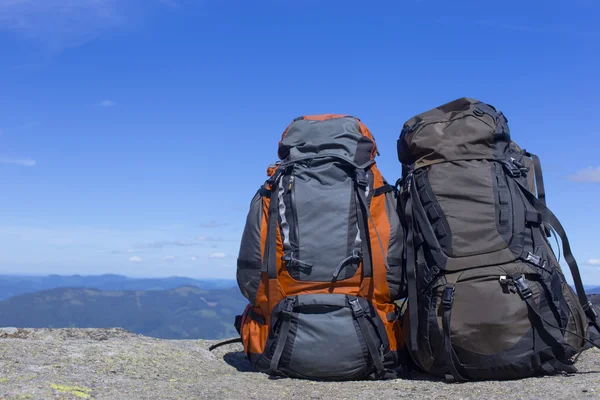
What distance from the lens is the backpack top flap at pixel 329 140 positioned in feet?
20.2

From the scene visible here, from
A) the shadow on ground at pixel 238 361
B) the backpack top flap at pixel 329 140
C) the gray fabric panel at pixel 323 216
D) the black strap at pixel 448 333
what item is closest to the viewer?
the black strap at pixel 448 333

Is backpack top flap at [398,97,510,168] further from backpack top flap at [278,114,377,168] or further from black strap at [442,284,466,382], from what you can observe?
black strap at [442,284,466,382]

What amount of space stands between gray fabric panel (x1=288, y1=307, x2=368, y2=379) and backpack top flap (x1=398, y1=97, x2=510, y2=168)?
193 centimetres

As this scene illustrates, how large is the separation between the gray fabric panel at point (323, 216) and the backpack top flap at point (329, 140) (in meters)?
0.21

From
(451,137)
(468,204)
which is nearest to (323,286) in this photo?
(468,204)

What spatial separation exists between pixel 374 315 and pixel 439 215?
1237 millimetres

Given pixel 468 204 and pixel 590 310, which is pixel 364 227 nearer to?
pixel 468 204

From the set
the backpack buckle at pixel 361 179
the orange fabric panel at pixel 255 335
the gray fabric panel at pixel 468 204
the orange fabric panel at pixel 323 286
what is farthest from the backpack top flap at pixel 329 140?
the orange fabric panel at pixel 255 335

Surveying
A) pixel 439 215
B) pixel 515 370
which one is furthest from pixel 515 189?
pixel 515 370

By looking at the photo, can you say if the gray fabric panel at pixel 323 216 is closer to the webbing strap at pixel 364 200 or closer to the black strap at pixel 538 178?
the webbing strap at pixel 364 200

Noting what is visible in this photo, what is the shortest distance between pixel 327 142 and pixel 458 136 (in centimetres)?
147

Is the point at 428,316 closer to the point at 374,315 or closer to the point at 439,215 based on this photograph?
the point at 374,315

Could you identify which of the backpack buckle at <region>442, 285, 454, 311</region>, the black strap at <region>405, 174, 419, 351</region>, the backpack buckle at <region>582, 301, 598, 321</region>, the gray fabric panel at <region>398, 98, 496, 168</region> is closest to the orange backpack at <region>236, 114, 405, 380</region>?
the black strap at <region>405, 174, 419, 351</region>

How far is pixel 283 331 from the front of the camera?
18.1 feet
